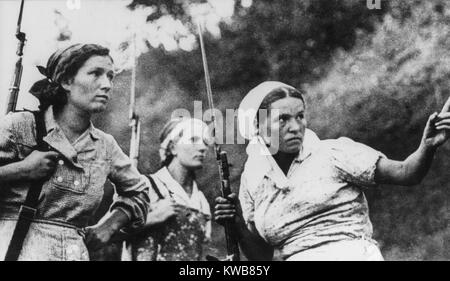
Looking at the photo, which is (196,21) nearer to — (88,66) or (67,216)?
(88,66)

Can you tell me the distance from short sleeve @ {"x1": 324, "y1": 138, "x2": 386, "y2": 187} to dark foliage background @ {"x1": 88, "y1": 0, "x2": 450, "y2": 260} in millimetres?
207

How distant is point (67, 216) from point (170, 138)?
53.5 inches

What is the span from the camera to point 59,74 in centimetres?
652

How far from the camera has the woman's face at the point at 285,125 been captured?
263 inches

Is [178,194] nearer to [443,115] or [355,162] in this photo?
[355,162]

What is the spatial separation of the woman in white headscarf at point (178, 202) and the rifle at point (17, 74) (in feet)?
5.18

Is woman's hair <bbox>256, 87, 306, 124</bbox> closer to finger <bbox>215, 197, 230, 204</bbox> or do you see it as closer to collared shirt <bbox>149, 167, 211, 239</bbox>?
finger <bbox>215, 197, 230, 204</bbox>

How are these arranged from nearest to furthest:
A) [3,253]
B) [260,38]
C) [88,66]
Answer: [3,253] → [88,66] → [260,38]

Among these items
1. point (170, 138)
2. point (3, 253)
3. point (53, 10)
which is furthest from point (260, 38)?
point (3, 253)

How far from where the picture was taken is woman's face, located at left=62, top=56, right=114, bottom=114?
6496 millimetres

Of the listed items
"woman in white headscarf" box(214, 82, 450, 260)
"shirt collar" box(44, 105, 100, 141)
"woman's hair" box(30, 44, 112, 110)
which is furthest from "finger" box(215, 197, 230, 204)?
"woman's hair" box(30, 44, 112, 110)

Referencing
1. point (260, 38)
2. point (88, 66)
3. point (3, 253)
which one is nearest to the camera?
point (3, 253)

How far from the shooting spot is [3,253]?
593cm

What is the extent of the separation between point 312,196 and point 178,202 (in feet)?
4.50
